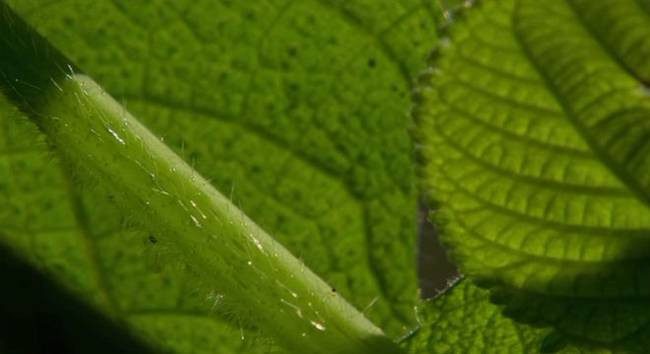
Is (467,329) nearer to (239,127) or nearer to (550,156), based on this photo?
(550,156)

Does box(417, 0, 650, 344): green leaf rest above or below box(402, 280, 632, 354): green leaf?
above

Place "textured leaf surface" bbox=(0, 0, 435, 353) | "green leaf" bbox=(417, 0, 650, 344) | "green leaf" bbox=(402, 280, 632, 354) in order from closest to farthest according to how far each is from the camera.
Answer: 1. "green leaf" bbox=(417, 0, 650, 344)
2. "green leaf" bbox=(402, 280, 632, 354)
3. "textured leaf surface" bbox=(0, 0, 435, 353)

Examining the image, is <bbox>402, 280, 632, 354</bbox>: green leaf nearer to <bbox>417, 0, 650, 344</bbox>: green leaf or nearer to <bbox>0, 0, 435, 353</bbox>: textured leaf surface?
<bbox>417, 0, 650, 344</bbox>: green leaf

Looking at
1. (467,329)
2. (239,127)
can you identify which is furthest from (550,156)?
(239,127)

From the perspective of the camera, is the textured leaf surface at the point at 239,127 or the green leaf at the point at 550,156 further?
the textured leaf surface at the point at 239,127

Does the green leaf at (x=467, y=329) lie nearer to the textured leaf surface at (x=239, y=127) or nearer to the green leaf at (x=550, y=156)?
the green leaf at (x=550, y=156)

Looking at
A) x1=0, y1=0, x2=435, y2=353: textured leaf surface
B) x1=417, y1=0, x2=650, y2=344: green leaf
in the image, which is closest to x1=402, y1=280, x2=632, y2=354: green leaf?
x1=417, y1=0, x2=650, y2=344: green leaf

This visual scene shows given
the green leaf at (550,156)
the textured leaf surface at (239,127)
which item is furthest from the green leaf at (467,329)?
the textured leaf surface at (239,127)
